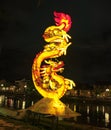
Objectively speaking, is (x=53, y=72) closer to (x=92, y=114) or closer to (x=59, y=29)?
(x=59, y=29)

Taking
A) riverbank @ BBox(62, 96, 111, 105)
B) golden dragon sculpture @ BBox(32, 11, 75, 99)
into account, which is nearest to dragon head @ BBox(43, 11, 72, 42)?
golden dragon sculpture @ BBox(32, 11, 75, 99)

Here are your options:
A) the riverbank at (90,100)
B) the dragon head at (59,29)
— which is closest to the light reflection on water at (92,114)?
the riverbank at (90,100)

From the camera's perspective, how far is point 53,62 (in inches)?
752

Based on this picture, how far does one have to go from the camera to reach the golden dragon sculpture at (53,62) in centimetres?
1853

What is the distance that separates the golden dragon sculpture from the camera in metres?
18.5

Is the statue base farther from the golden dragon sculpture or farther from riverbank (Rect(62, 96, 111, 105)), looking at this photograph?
riverbank (Rect(62, 96, 111, 105))

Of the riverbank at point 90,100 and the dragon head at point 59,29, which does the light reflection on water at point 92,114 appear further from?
the dragon head at point 59,29

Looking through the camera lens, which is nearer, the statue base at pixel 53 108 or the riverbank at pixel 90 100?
the statue base at pixel 53 108

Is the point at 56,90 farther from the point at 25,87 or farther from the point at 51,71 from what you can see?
the point at 25,87

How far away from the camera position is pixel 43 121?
25.4 meters

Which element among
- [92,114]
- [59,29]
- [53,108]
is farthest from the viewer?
[92,114]

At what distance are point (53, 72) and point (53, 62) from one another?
951 millimetres

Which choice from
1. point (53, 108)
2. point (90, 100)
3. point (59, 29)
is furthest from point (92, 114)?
point (59, 29)

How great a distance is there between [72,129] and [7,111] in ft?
33.4
